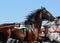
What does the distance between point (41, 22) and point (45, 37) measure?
3.38 ft

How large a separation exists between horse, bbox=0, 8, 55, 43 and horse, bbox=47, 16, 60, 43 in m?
0.49

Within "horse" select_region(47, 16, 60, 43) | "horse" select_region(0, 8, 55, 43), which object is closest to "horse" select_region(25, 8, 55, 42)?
"horse" select_region(0, 8, 55, 43)

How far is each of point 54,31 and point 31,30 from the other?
1172 millimetres

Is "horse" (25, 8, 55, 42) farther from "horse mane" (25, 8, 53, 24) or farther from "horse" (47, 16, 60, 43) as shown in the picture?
"horse" (47, 16, 60, 43)

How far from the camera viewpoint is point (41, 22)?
17781 millimetres

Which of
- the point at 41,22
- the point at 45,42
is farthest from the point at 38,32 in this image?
the point at 45,42

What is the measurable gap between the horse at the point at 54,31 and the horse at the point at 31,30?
49 cm

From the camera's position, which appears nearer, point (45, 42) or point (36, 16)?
point (36, 16)

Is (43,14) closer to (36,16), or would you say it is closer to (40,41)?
(36,16)

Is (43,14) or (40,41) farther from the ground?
(43,14)

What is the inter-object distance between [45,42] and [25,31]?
6.52ft

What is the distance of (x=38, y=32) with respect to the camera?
58.2 ft

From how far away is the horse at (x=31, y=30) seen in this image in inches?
690

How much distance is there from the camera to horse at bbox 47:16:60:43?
18.0 metres
